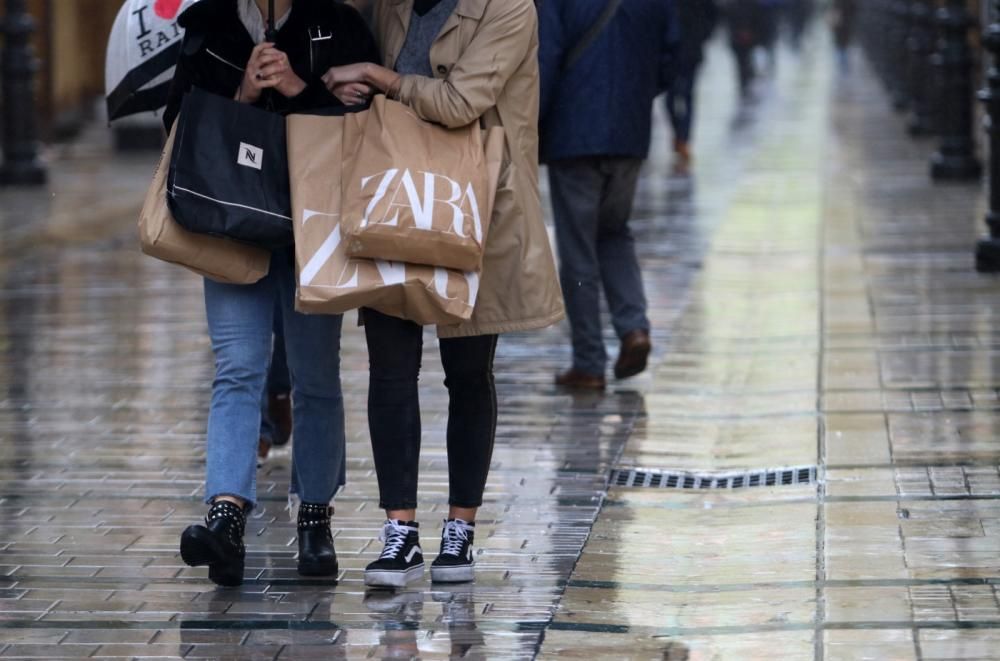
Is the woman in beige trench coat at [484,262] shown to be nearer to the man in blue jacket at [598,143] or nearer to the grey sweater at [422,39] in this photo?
the grey sweater at [422,39]

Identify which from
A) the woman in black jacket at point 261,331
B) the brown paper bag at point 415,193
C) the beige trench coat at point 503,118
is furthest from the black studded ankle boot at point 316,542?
the brown paper bag at point 415,193

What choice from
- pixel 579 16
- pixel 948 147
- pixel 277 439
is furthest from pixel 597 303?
pixel 948 147

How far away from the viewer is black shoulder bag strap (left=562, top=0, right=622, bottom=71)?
789 cm

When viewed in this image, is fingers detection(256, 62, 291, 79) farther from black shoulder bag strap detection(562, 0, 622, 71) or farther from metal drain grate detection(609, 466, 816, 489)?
black shoulder bag strap detection(562, 0, 622, 71)

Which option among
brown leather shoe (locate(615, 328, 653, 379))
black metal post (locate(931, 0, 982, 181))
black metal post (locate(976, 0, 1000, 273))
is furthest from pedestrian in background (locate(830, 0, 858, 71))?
brown leather shoe (locate(615, 328, 653, 379))

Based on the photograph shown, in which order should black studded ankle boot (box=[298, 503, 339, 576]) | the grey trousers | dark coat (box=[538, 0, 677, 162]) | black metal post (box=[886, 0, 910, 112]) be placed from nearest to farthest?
1. black studded ankle boot (box=[298, 503, 339, 576])
2. dark coat (box=[538, 0, 677, 162])
3. the grey trousers
4. black metal post (box=[886, 0, 910, 112])

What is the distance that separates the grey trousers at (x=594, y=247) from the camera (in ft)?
26.4

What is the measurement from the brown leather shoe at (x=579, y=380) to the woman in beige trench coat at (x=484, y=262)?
9.54 feet

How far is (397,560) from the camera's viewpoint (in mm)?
5168

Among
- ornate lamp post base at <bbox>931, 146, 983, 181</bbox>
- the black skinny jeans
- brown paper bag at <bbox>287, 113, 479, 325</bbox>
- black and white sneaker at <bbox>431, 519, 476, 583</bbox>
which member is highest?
brown paper bag at <bbox>287, 113, 479, 325</bbox>

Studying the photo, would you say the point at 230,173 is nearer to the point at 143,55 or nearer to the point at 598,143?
the point at 143,55

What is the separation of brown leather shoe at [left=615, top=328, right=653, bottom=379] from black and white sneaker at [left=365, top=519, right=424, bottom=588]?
3067 mm

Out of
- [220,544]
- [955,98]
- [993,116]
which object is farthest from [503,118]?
[955,98]

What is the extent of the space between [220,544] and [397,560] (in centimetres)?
47
